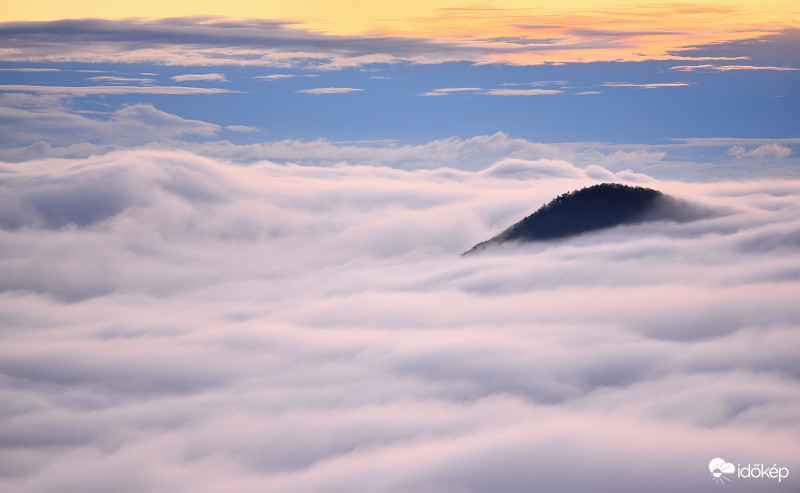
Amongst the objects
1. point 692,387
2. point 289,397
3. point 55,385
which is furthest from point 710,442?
point 55,385

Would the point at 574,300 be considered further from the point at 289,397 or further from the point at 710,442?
the point at 710,442

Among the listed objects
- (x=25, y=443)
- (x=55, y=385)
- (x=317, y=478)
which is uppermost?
(x=55, y=385)

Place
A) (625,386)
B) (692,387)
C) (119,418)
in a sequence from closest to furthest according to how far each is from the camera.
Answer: (692,387) → (625,386) → (119,418)

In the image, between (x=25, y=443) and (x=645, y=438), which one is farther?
(x=25, y=443)

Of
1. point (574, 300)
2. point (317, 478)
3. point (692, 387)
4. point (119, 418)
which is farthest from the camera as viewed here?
point (574, 300)

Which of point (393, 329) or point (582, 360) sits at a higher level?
point (393, 329)

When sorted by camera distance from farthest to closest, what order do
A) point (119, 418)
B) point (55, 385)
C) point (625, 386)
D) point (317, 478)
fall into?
point (55, 385) → point (119, 418) → point (625, 386) → point (317, 478)

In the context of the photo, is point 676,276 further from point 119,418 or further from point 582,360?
point 119,418

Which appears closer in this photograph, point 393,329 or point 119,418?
point 119,418

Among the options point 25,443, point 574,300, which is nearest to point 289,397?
point 25,443
